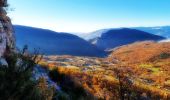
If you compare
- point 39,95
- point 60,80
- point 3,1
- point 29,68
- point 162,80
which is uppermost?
point 3,1

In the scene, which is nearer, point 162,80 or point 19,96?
point 19,96

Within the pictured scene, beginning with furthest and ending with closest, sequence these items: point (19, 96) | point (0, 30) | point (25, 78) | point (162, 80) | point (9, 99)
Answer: point (162, 80) → point (0, 30) → point (25, 78) → point (19, 96) → point (9, 99)

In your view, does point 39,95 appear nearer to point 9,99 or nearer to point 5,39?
point 9,99

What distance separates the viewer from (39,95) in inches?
535

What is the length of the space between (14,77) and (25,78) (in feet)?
1.44

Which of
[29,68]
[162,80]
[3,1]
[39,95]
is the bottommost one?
[162,80]

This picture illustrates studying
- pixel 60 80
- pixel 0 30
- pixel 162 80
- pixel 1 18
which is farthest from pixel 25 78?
pixel 162 80

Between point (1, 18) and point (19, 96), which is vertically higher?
point (1, 18)

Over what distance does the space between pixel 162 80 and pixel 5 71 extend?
17084 centimetres

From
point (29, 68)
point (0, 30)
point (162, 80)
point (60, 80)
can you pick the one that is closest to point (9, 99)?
point (29, 68)

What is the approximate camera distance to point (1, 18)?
79.2 feet

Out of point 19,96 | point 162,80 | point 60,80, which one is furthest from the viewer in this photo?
point 162,80

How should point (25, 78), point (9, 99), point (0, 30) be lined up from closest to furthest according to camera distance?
point (9, 99)
point (25, 78)
point (0, 30)

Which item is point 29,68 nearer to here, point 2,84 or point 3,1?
point 2,84
